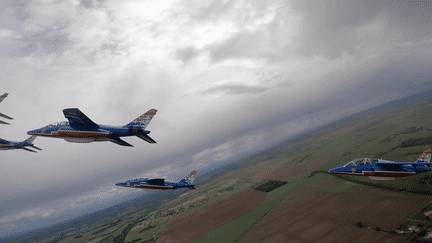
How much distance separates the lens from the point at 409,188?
69.1 meters

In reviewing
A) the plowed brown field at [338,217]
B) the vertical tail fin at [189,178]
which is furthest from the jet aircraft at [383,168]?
the plowed brown field at [338,217]

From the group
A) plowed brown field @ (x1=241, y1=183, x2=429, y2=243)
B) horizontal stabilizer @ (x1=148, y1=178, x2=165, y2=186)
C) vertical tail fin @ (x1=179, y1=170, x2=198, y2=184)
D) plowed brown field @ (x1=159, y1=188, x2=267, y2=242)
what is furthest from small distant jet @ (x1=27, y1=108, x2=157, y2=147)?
plowed brown field @ (x1=159, y1=188, x2=267, y2=242)

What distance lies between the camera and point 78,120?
11633 millimetres

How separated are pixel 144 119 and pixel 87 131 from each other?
4.08m

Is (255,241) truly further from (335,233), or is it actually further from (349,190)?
(349,190)

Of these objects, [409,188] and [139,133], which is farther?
[409,188]

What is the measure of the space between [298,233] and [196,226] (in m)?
54.7

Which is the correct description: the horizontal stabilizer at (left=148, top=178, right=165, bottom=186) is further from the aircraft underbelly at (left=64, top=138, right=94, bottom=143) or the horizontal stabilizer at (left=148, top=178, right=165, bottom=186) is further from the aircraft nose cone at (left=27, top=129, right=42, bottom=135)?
the aircraft nose cone at (left=27, top=129, right=42, bottom=135)

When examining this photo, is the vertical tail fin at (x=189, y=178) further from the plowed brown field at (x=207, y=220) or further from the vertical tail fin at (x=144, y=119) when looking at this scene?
the plowed brown field at (x=207, y=220)

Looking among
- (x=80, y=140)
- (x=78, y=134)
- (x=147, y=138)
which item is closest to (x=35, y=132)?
(x=78, y=134)

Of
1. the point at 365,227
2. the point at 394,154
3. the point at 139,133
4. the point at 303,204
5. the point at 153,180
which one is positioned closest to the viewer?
the point at 139,133

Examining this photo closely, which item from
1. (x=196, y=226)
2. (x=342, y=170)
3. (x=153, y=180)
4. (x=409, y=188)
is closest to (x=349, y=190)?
(x=409, y=188)

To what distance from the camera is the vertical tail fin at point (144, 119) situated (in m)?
13.8

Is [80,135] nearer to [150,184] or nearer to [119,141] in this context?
[119,141]
